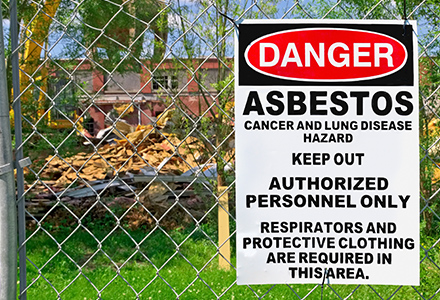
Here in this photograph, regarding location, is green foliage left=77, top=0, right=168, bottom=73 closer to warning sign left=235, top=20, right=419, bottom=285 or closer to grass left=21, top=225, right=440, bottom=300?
grass left=21, top=225, right=440, bottom=300

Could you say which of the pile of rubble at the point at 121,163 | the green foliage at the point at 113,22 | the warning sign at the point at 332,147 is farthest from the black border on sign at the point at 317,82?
the pile of rubble at the point at 121,163

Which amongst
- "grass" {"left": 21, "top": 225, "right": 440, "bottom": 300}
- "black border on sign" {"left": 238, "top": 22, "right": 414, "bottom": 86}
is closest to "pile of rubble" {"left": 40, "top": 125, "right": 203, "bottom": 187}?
"grass" {"left": 21, "top": 225, "right": 440, "bottom": 300}

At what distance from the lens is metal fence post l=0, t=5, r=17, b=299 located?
1.42 metres

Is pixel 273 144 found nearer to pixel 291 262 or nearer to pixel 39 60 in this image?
pixel 291 262

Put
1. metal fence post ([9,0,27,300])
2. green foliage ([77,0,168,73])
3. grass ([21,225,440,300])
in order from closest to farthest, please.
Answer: metal fence post ([9,0,27,300]), grass ([21,225,440,300]), green foliage ([77,0,168,73])

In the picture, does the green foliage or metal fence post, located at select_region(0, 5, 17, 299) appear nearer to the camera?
metal fence post, located at select_region(0, 5, 17, 299)

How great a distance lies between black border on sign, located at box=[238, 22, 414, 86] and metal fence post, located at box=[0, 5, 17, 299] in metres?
0.74

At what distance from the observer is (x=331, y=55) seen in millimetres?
1475

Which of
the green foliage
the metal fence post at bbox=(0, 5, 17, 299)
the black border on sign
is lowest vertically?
the metal fence post at bbox=(0, 5, 17, 299)

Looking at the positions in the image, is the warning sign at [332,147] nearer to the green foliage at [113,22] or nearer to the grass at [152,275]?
the grass at [152,275]

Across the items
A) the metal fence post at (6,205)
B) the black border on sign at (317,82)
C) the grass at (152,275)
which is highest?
the black border on sign at (317,82)

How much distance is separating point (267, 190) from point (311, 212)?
0.16m

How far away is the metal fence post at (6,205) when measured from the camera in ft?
4.66

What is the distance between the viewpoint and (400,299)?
3617mm
